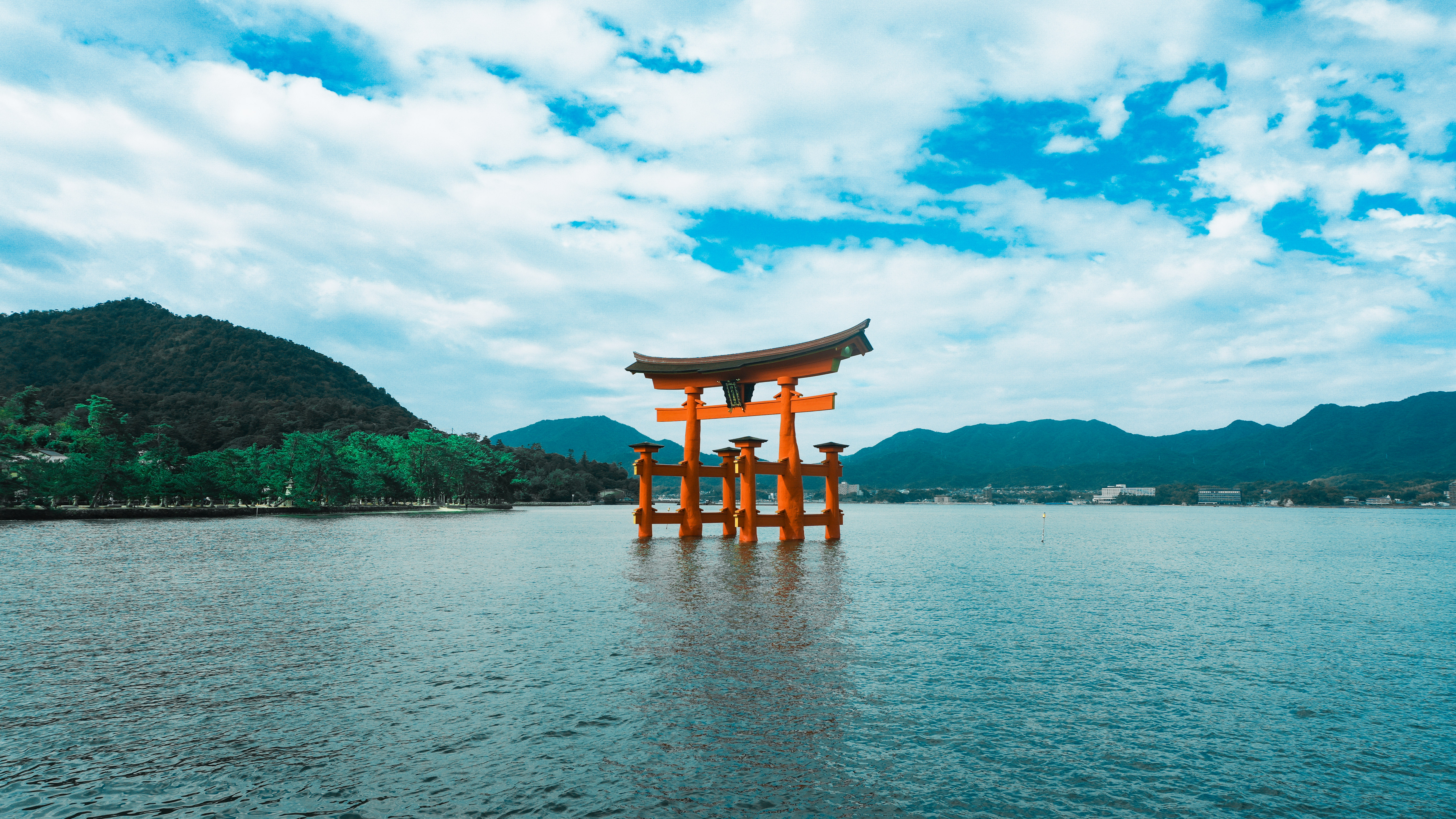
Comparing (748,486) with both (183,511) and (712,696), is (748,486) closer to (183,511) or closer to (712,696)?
(712,696)

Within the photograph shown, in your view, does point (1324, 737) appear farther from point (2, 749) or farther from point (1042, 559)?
point (1042, 559)

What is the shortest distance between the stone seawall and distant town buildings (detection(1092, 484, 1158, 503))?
16982cm

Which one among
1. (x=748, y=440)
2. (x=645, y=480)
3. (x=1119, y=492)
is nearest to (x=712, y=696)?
(x=748, y=440)

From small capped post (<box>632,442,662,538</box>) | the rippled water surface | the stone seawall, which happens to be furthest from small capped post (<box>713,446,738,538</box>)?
the stone seawall

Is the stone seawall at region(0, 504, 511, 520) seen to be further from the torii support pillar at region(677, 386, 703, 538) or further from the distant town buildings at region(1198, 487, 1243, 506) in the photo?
the distant town buildings at region(1198, 487, 1243, 506)

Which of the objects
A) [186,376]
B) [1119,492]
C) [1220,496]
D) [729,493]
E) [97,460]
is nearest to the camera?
[729,493]

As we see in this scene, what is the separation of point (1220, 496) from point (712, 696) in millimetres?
191427

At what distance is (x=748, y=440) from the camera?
104 feet

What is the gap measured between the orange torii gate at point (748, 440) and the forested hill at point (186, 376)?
69.5m

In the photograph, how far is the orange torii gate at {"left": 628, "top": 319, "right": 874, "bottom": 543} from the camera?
103 ft

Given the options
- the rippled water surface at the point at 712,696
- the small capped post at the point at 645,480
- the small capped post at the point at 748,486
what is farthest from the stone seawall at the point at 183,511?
the small capped post at the point at 748,486

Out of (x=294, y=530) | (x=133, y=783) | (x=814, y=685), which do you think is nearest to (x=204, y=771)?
(x=133, y=783)

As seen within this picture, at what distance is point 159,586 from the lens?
18219 millimetres

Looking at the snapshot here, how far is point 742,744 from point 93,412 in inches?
2913
